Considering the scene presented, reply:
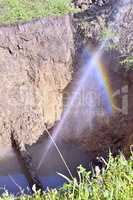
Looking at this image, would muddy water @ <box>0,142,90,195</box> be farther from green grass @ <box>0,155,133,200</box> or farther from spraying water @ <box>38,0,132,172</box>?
green grass @ <box>0,155,133,200</box>

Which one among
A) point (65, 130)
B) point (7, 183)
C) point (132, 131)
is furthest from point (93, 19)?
point (7, 183)

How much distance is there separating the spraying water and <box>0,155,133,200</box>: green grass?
619 cm

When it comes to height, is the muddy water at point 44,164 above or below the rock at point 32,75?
below

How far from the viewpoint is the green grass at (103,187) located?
7.91 ft

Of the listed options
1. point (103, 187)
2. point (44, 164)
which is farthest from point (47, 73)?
point (103, 187)

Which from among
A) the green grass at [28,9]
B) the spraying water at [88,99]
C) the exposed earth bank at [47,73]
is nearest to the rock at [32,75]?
the exposed earth bank at [47,73]

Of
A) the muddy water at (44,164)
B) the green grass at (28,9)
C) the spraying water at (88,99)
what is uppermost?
the green grass at (28,9)

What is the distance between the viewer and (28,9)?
34.4 ft

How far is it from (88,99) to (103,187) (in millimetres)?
6719

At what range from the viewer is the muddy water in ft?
26.3

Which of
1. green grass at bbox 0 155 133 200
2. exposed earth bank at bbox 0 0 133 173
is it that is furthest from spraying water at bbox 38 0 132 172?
green grass at bbox 0 155 133 200

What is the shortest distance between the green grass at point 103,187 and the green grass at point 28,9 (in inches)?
287

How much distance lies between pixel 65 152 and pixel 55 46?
2325 mm

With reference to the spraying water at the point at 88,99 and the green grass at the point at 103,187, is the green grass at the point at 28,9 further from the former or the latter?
the green grass at the point at 103,187
